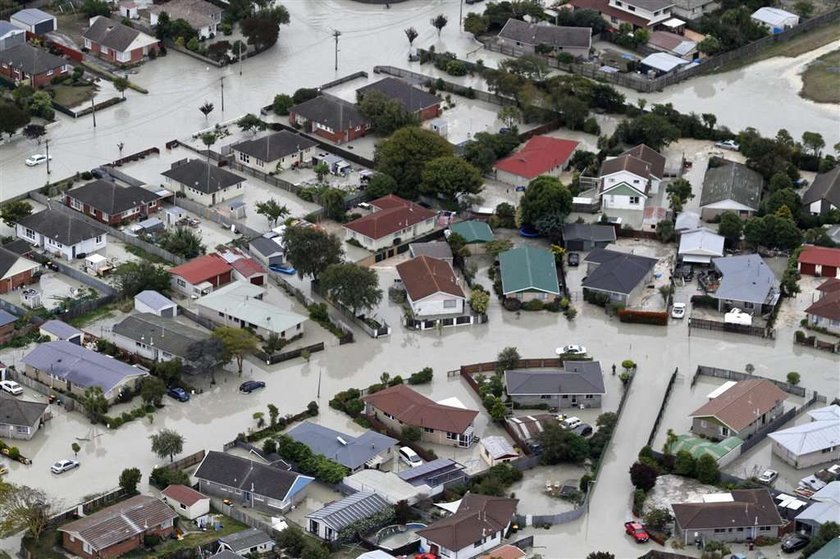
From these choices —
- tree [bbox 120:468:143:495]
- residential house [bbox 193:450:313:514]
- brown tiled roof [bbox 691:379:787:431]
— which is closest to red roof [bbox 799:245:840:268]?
brown tiled roof [bbox 691:379:787:431]

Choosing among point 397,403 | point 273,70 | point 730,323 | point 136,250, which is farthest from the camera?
point 273,70

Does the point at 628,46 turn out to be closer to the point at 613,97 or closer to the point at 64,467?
the point at 613,97

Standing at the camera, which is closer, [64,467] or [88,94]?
[64,467]

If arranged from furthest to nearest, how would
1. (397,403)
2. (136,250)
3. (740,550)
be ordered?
(136,250)
(397,403)
(740,550)

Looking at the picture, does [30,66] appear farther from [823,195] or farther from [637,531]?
[637,531]

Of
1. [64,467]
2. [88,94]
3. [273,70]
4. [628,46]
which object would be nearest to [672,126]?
[628,46]

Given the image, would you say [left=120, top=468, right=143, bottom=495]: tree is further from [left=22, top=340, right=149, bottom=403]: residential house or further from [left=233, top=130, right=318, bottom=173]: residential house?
[left=233, top=130, right=318, bottom=173]: residential house

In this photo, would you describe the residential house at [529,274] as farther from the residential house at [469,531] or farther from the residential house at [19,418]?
the residential house at [19,418]
